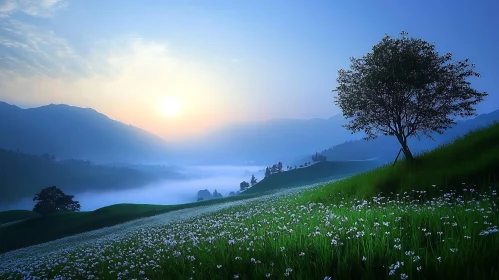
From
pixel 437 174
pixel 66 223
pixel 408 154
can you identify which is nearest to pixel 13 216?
pixel 66 223

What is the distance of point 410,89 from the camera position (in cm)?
2684

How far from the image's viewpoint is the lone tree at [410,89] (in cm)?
2664

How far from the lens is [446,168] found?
2003cm

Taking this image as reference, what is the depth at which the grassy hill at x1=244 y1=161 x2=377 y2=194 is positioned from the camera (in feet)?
507

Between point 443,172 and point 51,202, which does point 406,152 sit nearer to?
point 443,172

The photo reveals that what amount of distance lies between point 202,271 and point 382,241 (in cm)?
399

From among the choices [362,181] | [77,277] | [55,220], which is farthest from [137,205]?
A: [77,277]

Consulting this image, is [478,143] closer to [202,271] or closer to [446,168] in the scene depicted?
[446,168]

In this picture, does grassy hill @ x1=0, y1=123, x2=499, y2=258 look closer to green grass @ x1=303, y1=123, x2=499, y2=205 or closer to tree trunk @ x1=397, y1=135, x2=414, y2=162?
green grass @ x1=303, y1=123, x2=499, y2=205

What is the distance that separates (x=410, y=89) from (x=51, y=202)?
330 ft

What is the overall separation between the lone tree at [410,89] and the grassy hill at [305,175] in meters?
120

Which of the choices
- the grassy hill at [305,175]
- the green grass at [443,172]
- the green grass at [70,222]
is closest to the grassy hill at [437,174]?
the green grass at [443,172]

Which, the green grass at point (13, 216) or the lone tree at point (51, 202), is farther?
the green grass at point (13, 216)

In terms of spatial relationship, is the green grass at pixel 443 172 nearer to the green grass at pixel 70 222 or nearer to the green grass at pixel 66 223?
the green grass at pixel 66 223
